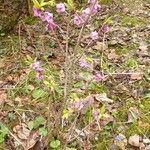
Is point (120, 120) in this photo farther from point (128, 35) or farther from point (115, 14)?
point (115, 14)

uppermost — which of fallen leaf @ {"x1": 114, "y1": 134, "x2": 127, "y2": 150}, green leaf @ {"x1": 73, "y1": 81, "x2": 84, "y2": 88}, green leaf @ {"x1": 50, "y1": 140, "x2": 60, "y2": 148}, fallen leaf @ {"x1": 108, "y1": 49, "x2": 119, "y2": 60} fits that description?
green leaf @ {"x1": 73, "y1": 81, "x2": 84, "y2": 88}

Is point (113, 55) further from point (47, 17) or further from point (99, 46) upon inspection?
point (47, 17)

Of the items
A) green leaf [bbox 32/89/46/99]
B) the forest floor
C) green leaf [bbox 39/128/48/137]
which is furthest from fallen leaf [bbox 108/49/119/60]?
green leaf [bbox 39/128/48/137]

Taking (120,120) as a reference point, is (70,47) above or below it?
above

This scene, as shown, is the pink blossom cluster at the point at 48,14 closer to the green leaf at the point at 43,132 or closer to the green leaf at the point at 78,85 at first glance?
the green leaf at the point at 43,132

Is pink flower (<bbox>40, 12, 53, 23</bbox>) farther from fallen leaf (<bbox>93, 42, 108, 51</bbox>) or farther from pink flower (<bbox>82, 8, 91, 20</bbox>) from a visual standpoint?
fallen leaf (<bbox>93, 42, 108, 51</bbox>)

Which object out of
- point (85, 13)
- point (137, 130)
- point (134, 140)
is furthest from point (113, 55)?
point (85, 13)

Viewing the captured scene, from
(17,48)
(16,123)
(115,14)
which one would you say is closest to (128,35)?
(115,14)

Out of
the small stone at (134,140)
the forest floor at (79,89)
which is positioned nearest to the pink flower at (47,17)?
the forest floor at (79,89)
